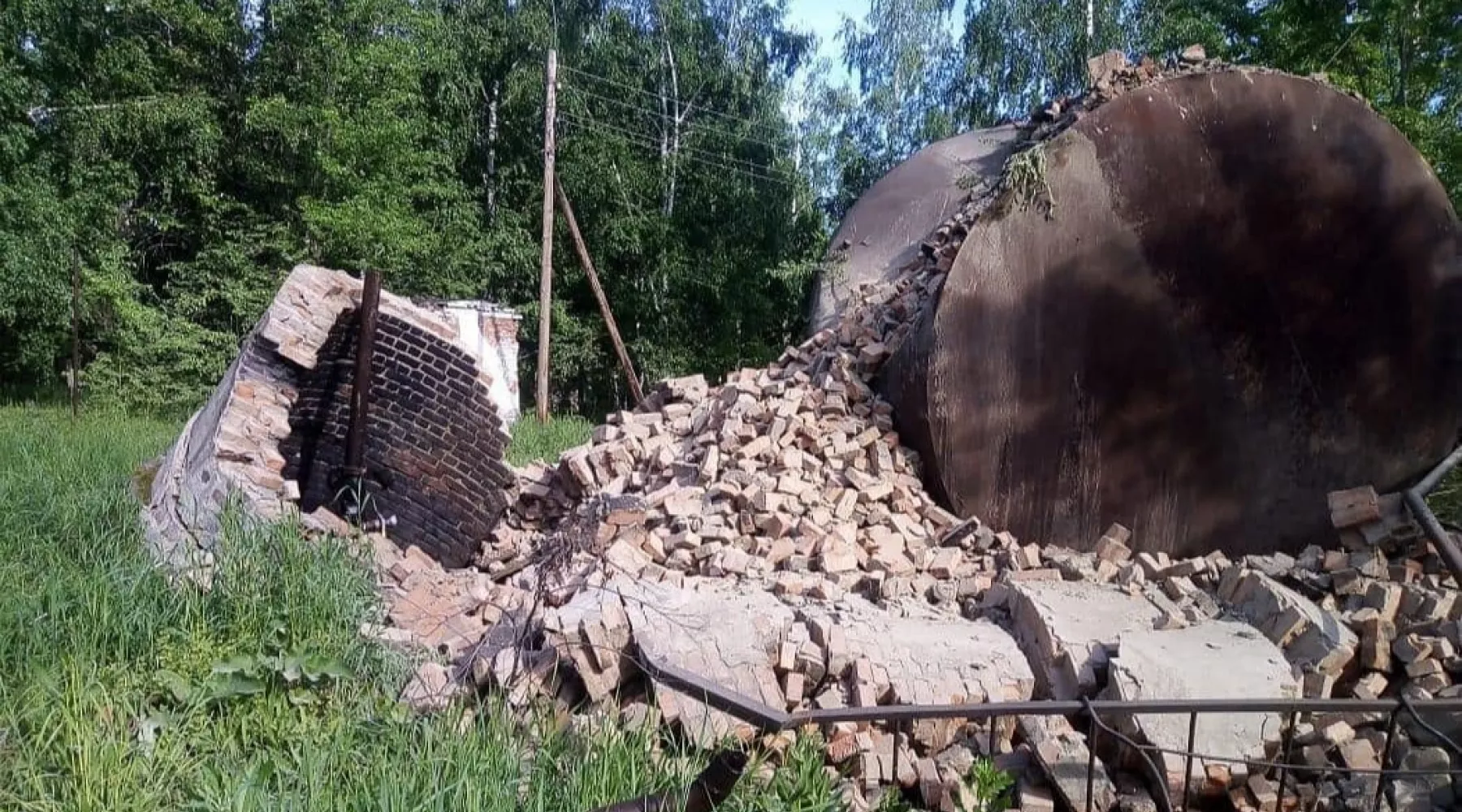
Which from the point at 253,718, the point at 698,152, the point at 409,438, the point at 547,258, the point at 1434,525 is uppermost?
the point at 698,152

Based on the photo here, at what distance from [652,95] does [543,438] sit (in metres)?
11.7

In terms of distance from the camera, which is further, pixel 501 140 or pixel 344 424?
pixel 501 140

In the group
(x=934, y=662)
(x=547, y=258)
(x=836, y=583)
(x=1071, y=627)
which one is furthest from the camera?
(x=547, y=258)

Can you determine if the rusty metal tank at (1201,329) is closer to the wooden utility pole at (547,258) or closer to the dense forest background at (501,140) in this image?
the dense forest background at (501,140)

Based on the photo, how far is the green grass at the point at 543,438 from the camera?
27.7 feet

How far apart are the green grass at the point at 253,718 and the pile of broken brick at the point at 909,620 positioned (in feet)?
0.97

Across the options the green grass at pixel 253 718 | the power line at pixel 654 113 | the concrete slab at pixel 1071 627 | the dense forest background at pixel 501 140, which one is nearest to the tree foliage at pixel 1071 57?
the dense forest background at pixel 501 140

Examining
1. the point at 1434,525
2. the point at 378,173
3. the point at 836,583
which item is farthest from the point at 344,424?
the point at 378,173

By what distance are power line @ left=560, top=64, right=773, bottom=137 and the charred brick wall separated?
14956 mm

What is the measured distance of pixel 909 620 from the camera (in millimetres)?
3541

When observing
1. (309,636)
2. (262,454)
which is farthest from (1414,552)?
(262,454)

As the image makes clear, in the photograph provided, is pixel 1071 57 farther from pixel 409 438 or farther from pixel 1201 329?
pixel 409 438

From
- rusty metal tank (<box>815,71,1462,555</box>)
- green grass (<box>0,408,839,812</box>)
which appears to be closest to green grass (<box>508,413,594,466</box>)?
green grass (<box>0,408,839,812</box>)

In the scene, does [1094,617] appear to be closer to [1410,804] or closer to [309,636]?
[1410,804]
